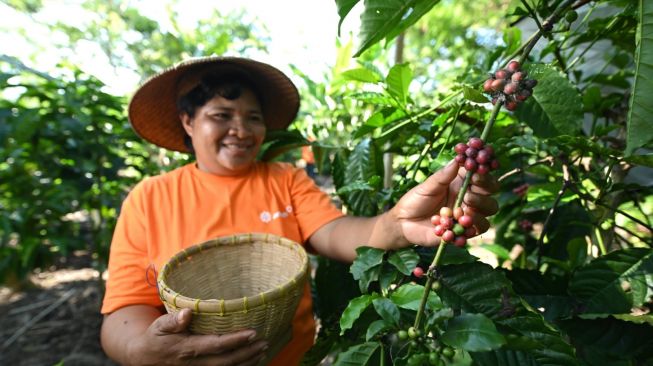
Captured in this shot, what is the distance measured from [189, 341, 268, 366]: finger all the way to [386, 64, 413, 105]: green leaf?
2.24 ft

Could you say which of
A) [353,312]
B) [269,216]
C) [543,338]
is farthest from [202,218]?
[543,338]

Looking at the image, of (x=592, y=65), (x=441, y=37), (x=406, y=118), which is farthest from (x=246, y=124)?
(x=441, y=37)

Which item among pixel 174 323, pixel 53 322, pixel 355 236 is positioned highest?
pixel 355 236

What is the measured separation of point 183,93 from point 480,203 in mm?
1119

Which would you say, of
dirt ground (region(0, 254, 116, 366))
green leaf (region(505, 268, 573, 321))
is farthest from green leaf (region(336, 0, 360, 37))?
dirt ground (region(0, 254, 116, 366))

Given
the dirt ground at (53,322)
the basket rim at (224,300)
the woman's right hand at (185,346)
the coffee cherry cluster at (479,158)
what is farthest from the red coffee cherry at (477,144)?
the dirt ground at (53,322)

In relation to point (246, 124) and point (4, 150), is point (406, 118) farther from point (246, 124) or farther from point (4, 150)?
point (4, 150)

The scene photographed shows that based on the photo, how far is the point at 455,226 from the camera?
0.53 meters

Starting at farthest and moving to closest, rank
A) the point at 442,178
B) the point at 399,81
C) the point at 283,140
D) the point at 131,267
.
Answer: the point at 283,140 < the point at 131,267 < the point at 399,81 < the point at 442,178

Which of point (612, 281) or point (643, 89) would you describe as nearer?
point (643, 89)

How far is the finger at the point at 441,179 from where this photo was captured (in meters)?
0.62

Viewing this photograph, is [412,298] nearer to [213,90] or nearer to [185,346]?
[185,346]

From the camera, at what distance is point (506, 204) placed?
1302 mm

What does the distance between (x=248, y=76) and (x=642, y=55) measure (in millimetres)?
1159
